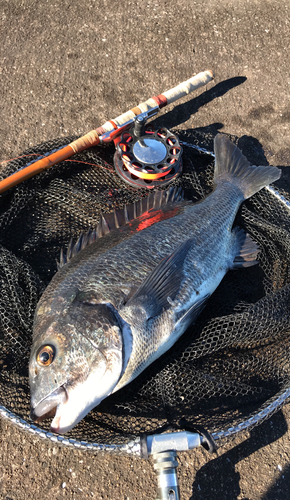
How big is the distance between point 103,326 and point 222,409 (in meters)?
1.06

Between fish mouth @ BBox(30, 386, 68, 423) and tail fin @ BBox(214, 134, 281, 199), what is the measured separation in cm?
209

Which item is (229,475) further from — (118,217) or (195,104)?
(195,104)

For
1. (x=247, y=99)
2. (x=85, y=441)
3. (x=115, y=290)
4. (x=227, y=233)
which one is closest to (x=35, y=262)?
(x=115, y=290)

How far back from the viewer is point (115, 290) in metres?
1.98

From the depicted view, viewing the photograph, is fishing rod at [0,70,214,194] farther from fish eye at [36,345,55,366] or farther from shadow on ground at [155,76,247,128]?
fish eye at [36,345,55,366]

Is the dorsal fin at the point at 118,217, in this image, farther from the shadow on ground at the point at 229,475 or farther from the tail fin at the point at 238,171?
the shadow on ground at the point at 229,475

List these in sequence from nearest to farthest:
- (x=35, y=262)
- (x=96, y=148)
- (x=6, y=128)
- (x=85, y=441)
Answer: (x=85, y=441), (x=35, y=262), (x=96, y=148), (x=6, y=128)

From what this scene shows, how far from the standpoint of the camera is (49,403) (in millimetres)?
1623

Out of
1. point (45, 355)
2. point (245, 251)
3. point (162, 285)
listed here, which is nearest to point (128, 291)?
point (162, 285)

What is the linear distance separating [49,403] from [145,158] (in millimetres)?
1958

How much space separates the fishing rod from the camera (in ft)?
8.92

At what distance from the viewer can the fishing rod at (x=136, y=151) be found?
272cm

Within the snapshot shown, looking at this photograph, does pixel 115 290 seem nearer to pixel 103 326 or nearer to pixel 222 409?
pixel 103 326

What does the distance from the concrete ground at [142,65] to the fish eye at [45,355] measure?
185 cm
